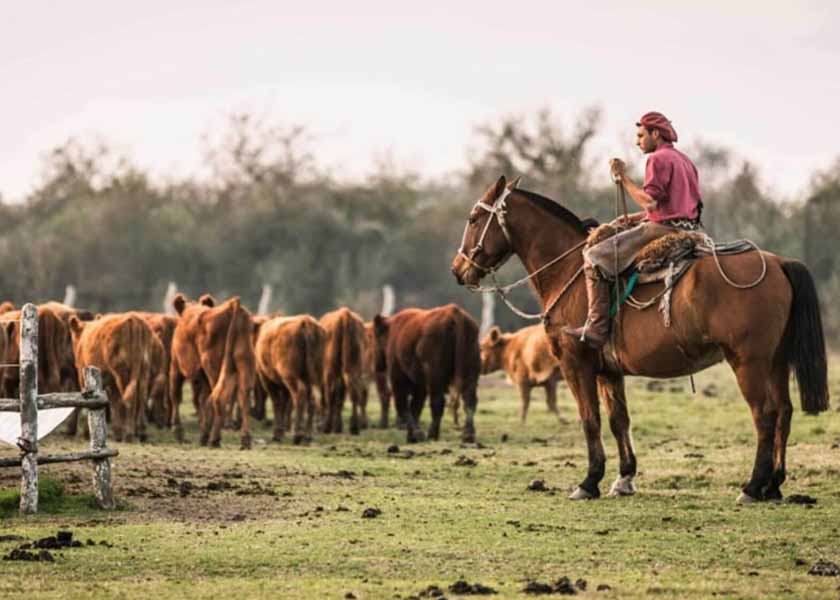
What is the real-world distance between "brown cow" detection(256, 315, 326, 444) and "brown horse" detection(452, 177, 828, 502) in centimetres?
861

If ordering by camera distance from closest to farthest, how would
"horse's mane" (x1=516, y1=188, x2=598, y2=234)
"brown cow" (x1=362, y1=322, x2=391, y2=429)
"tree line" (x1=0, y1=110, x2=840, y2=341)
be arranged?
"horse's mane" (x1=516, y1=188, x2=598, y2=234), "brown cow" (x1=362, y1=322, x2=391, y2=429), "tree line" (x1=0, y1=110, x2=840, y2=341)

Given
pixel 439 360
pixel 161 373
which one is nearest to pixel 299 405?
pixel 439 360

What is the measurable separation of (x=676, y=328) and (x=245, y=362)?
10012mm

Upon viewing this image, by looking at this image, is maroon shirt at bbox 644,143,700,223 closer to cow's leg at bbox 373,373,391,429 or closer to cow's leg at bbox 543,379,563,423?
cow's leg at bbox 373,373,391,429

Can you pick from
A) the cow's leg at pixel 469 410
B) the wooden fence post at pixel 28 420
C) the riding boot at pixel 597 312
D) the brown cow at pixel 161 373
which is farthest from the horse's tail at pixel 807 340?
the brown cow at pixel 161 373

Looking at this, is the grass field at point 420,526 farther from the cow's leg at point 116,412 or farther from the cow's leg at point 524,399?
the cow's leg at point 524,399

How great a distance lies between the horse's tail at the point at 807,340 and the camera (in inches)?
584

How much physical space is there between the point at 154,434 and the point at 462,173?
4993 cm

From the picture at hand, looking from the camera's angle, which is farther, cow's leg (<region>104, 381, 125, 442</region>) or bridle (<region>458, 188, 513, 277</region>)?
cow's leg (<region>104, 381, 125, 442</region>)

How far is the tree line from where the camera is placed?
68438 millimetres

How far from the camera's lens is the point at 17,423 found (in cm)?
1481

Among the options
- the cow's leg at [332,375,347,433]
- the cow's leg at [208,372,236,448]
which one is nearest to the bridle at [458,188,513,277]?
the cow's leg at [208,372,236,448]

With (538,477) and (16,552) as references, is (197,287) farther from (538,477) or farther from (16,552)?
(16,552)

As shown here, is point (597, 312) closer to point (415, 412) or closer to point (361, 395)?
point (415, 412)
